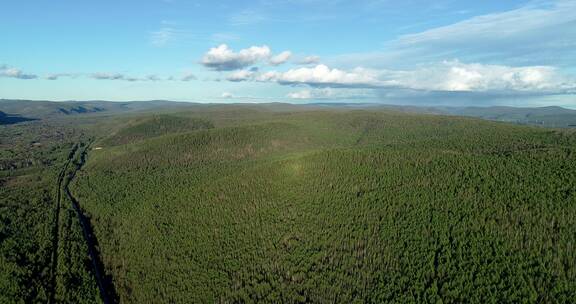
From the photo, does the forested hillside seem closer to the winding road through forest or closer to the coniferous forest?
the coniferous forest

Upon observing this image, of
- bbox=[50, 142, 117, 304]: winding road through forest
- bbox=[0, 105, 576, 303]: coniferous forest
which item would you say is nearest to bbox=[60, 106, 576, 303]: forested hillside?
bbox=[0, 105, 576, 303]: coniferous forest

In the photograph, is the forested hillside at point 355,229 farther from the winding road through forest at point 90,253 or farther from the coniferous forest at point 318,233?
the winding road through forest at point 90,253

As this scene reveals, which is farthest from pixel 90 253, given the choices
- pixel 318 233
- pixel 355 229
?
pixel 355 229

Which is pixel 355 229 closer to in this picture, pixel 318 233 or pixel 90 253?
pixel 318 233

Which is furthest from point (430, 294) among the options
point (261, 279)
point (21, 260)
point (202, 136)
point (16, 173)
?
point (16, 173)

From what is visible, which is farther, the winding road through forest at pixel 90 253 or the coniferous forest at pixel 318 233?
the winding road through forest at pixel 90 253

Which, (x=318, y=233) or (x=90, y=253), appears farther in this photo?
(x=318, y=233)

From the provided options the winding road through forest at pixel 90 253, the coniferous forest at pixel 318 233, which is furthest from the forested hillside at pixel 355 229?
the winding road through forest at pixel 90 253
